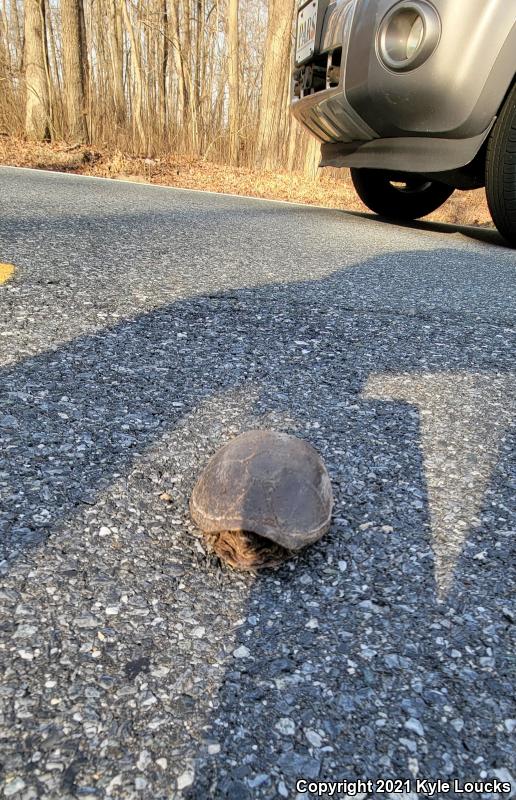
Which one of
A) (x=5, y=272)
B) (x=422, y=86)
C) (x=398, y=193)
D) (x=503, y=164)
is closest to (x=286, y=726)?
(x=5, y=272)

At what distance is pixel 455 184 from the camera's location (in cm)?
541

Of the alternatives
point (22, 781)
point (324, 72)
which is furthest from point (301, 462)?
point (324, 72)

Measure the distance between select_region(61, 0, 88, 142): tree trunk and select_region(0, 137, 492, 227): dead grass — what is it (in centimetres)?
52

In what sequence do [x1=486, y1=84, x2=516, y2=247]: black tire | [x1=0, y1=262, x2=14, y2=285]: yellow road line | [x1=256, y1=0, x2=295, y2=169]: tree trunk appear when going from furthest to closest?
[x1=256, y1=0, x2=295, y2=169]: tree trunk < [x1=486, y1=84, x2=516, y2=247]: black tire < [x1=0, y1=262, x2=14, y2=285]: yellow road line

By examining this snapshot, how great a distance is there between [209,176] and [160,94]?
271 cm

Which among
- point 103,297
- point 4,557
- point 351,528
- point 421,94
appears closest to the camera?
point 4,557

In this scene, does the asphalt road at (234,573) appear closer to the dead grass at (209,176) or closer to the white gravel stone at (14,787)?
the white gravel stone at (14,787)

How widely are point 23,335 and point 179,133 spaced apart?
34.5 ft

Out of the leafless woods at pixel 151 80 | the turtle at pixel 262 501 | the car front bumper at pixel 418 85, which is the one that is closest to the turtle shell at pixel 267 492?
the turtle at pixel 262 501

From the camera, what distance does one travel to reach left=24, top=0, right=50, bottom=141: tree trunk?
10922 mm

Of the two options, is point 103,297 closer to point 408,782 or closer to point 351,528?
point 351,528

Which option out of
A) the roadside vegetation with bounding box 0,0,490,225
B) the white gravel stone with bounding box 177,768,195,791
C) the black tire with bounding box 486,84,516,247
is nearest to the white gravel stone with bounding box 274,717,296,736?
the white gravel stone with bounding box 177,768,195,791

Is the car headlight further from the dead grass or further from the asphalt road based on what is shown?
the dead grass

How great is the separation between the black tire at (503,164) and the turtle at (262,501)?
12.6 ft
